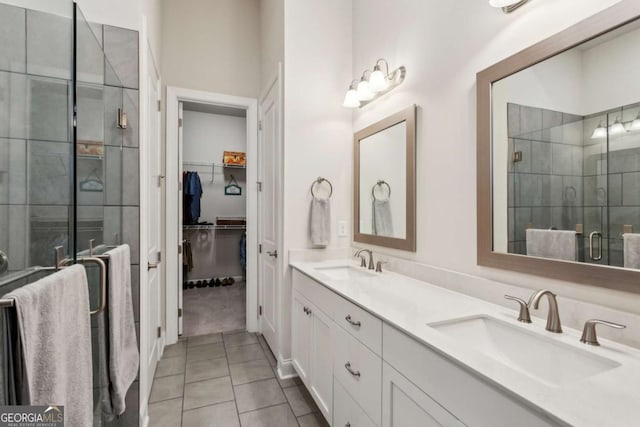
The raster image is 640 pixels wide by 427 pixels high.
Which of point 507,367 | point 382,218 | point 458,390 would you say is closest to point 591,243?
point 507,367

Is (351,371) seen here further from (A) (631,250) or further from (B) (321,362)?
(A) (631,250)

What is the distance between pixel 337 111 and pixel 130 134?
144 cm

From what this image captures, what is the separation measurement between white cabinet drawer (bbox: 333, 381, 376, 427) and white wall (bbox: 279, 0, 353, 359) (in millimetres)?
842

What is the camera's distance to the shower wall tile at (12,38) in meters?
0.90

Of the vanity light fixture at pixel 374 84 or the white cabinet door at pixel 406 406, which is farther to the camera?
the vanity light fixture at pixel 374 84

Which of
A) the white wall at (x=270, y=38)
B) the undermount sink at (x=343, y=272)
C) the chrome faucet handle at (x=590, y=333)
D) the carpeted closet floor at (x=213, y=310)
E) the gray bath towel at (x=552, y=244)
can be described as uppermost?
the white wall at (x=270, y=38)

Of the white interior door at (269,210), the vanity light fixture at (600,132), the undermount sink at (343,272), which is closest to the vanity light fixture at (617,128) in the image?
the vanity light fixture at (600,132)

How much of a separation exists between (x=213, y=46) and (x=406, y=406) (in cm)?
326

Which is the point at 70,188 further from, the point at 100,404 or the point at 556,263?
the point at 556,263

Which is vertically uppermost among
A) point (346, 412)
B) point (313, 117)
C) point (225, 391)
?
point (313, 117)

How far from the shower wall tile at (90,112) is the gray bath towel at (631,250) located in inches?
77.6

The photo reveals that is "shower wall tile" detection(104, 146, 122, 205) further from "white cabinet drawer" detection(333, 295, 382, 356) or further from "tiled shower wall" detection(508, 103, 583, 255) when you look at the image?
"tiled shower wall" detection(508, 103, 583, 255)

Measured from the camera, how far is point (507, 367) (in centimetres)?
71

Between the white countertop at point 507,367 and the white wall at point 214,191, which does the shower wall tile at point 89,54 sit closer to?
the white countertop at point 507,367
